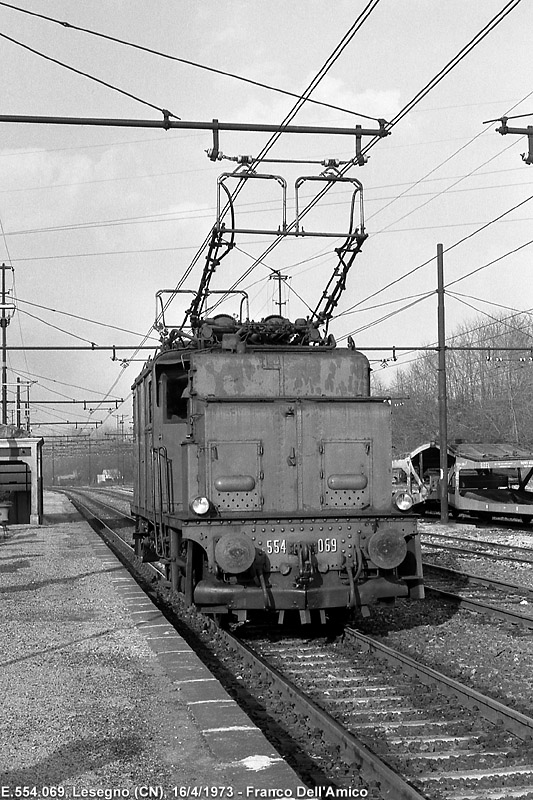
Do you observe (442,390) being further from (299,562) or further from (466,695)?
(466,695)

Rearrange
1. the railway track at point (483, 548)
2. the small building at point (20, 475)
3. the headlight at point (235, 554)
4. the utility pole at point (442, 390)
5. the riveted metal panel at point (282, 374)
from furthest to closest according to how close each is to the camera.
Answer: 1. the small building at point (20, 475)
2. the utility pole at point (442, 390)
3. the railway track at point (483, 548)
4. the riveted metal panel at point (282, 374)
5. the headlight at point (235, 554)

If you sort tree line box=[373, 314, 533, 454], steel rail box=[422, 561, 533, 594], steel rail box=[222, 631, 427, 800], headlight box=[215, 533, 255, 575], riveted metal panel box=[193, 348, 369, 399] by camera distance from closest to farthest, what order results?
steel rail box=[222, 631, 427, 800], headlight box=[215, 533, 255, 575], riveted metal panel box=[193, 348, 369, 399], steel rail box=[422, 561, 533, 594], tree line box=[373, 314, 533, 454]

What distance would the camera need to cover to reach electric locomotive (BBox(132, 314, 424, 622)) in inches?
338

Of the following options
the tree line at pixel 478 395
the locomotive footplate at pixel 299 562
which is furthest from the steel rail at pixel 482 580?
the tree line at pixel 478 395

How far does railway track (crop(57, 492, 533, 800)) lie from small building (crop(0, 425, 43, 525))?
70.3ft

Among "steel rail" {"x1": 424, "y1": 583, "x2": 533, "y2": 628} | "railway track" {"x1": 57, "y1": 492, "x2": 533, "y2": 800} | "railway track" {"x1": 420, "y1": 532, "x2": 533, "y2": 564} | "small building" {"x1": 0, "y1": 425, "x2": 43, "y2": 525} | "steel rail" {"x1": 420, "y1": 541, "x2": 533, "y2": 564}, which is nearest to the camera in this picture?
"railway track" {"x1": 57, "y1": 492, "x2": 533, "y2": 800}

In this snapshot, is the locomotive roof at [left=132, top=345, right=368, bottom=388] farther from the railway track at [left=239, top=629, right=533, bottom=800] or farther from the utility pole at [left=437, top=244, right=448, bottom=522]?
the utility pole at [left=437, top=244, right=448, bottom=522]

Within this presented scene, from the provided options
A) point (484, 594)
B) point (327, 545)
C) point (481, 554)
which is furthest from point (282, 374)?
point (481, 554)

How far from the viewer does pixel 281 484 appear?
29.8 feet

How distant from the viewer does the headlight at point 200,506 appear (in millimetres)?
8539

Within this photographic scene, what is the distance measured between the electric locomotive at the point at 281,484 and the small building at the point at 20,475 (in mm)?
20117

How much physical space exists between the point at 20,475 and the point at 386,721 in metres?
30.7

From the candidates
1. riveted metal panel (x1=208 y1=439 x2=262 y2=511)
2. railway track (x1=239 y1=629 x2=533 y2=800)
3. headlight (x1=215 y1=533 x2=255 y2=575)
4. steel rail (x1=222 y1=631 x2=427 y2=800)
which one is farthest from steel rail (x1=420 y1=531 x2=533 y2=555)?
steel rail (x1=222 y1=631 x2=427 y2=800)

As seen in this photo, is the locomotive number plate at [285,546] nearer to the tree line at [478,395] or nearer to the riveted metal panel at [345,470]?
the riveted metal panel at [345,470]
